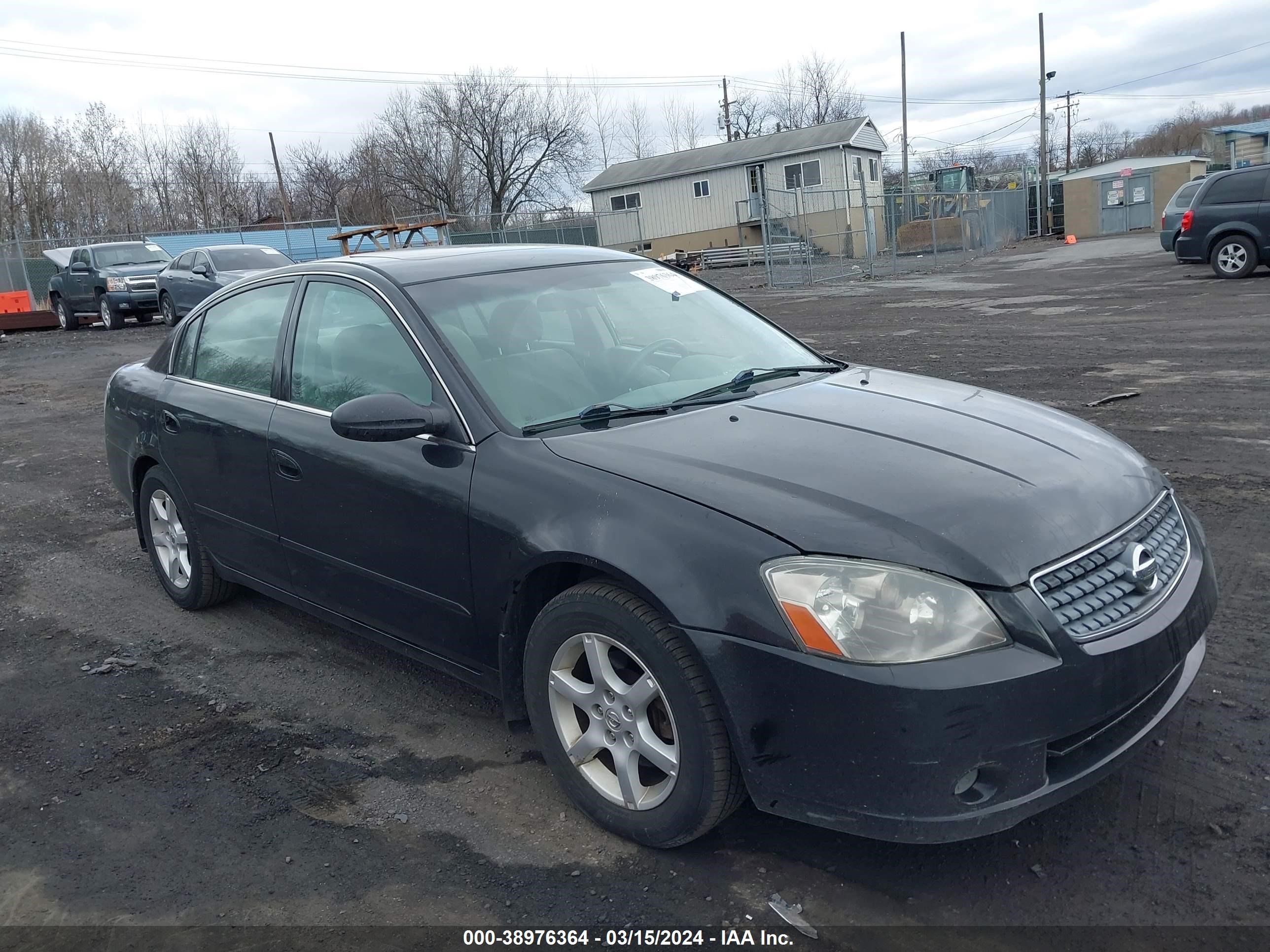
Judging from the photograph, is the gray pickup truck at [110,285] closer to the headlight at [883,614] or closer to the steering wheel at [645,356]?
the steering wheel at [645,356]

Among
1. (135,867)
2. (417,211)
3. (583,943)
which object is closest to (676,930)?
(583,943)

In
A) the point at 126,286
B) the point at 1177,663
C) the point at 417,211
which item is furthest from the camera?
the point at 417,211

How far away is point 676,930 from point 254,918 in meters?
1.14

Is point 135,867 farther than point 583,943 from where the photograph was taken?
Yes

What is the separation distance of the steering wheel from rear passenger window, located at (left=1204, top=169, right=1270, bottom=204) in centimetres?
1670

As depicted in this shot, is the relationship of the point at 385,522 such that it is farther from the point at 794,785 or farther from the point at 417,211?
the point at 417,211

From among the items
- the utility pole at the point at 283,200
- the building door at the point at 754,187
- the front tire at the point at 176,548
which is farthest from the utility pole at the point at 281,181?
the front tire at the point at 176,548

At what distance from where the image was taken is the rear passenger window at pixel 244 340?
14.1ft

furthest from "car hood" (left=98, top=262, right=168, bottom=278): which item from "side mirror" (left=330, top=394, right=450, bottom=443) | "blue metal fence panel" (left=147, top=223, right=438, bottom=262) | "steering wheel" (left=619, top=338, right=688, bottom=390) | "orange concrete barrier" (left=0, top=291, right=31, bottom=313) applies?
"side mirror" (left=330, top=394, right=450, bottom=443)

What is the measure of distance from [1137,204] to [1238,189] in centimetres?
2782

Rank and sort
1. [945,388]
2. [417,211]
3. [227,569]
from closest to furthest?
[945,388] < [227,569] < [417,211]

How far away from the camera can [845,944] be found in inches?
97.6

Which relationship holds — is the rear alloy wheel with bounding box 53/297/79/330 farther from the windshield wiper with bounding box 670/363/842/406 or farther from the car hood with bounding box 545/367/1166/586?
the car hood with bounding box 545/367/1166/586

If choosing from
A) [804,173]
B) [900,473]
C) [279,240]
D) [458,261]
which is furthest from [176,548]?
[804,173]
